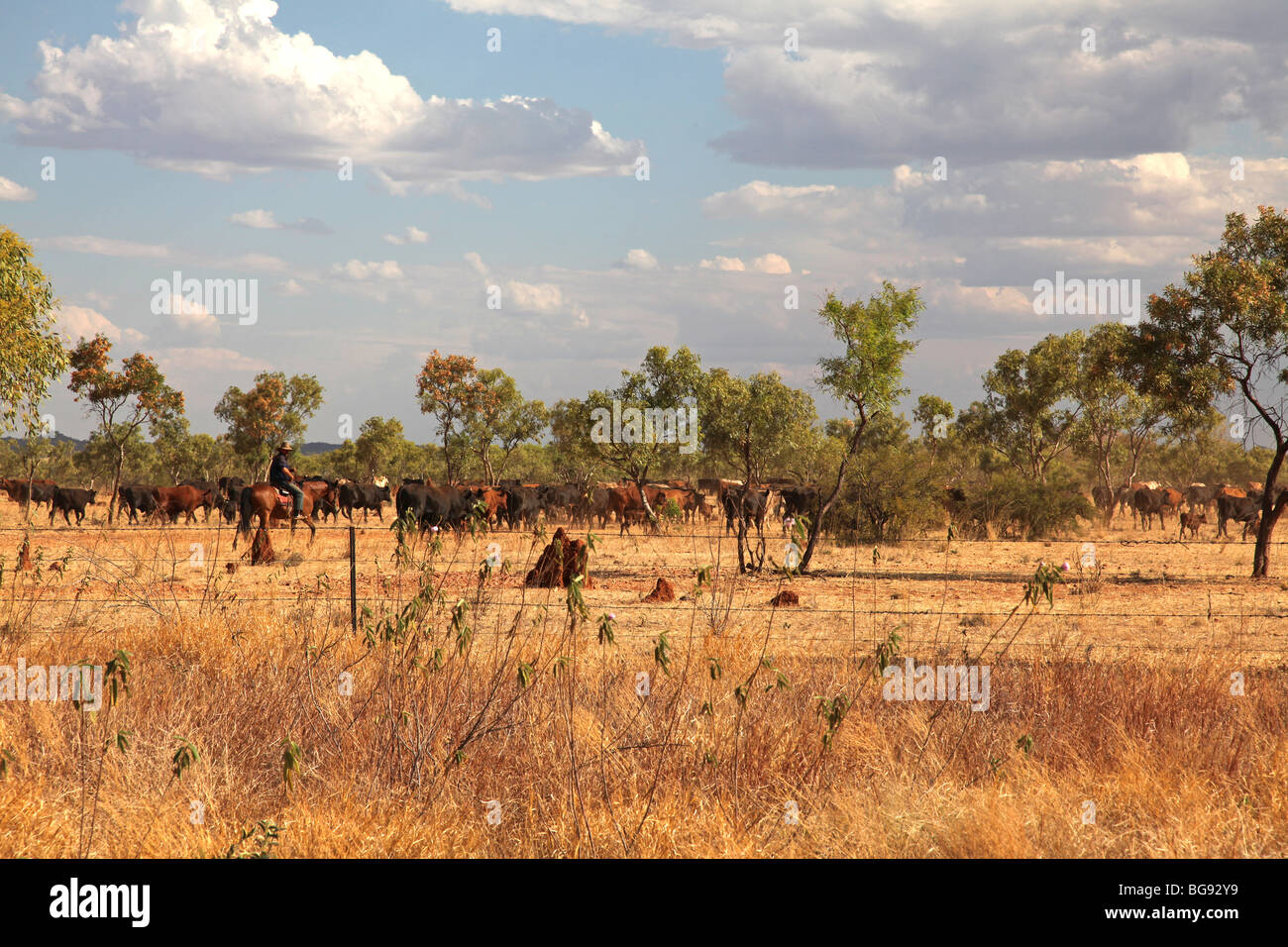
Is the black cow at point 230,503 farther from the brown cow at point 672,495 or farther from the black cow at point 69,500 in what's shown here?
the brown cow at point 672,495

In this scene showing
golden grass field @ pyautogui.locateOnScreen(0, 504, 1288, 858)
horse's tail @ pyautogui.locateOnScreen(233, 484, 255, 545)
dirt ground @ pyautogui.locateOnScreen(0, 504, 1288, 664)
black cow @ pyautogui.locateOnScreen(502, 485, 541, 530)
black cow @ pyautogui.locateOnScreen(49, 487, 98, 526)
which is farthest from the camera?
black cow @ pyautogui.locateOnScreen(49, 487, 98, 526)

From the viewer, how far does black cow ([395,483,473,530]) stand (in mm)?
30609

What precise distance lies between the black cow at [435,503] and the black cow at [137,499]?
36.1 feet

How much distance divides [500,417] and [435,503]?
76.8 ft

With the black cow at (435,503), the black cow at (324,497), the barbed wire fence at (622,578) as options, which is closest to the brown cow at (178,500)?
the black cow at (324,497)

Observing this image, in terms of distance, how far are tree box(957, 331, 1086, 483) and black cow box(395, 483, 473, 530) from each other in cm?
2456

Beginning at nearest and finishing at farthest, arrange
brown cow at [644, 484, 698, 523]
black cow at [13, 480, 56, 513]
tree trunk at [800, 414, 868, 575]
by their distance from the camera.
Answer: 1. tree trunk at [800, 414, 868, 575]
2. brown cow at [644, 484, 698, 523]
3. black cow at [13, 480, 56, 513]

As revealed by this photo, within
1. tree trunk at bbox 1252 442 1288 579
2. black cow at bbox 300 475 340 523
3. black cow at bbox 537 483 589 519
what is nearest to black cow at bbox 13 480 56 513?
black cow at bbox 300 475 340 523

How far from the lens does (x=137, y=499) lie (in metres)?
36.0

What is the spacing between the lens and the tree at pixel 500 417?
5278 centimetres

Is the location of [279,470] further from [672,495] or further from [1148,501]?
[1148,501]

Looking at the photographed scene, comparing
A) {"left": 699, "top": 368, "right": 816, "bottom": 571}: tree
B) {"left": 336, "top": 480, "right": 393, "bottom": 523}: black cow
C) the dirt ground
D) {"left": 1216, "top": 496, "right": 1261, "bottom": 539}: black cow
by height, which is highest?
{"left": 699, "top": 368, "right": 816, "bottom": 571}: tree

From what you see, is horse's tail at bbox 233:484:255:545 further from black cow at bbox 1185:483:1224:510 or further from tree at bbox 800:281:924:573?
black cow at bbox 1185:483:1224:510
